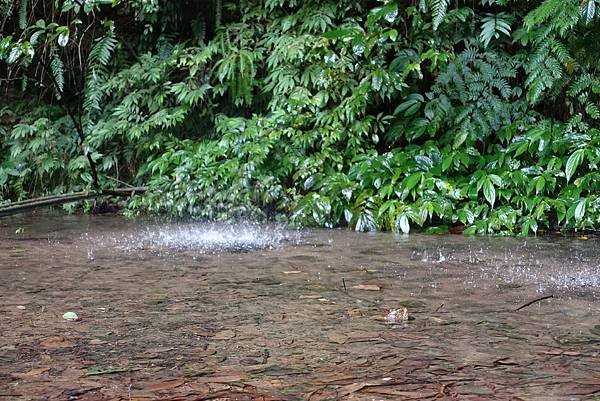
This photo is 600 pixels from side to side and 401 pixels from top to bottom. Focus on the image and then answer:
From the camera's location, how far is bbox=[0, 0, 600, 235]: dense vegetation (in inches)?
240

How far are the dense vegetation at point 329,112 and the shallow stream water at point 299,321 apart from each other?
3.38 ft

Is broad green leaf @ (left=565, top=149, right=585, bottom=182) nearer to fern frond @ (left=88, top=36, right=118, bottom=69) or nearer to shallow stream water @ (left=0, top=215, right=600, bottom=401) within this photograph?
shallow stream water @ (left=0, top=215, right=600, bottom=401)

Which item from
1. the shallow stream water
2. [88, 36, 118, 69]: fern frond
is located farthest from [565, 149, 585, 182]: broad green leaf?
[88, 36, 118, 69]: fern frond

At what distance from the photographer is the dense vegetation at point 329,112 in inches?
240

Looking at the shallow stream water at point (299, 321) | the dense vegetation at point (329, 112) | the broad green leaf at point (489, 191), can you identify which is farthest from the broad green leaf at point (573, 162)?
the shallow stream water at point (299, 321)

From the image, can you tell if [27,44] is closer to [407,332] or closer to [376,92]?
[376,92]

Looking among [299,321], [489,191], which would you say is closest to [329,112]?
[489,191]

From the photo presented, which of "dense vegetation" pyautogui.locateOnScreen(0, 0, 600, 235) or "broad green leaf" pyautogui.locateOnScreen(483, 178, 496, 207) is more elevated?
"dense vegetation" pyautogui.locateOnScreen(0, 0, 600, 235)

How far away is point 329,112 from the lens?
693 cm

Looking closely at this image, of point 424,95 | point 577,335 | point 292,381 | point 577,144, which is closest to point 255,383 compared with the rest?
point 292,381

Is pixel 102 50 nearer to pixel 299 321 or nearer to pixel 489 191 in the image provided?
pixel 489 191

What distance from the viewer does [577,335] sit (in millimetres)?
2744

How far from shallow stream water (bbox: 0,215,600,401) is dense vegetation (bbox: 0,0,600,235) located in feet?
3.38

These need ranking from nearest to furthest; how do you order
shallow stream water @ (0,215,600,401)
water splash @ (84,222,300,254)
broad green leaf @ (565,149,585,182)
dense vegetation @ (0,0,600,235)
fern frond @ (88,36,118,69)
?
shallow stream water @ (0,215,600,401)
water splash @ (84,222,300,254)
broad green leaf @ (565,149,585,182)
dense vegetation @ (0,0,600,235)
fern frond @ (88,36,118,69)
